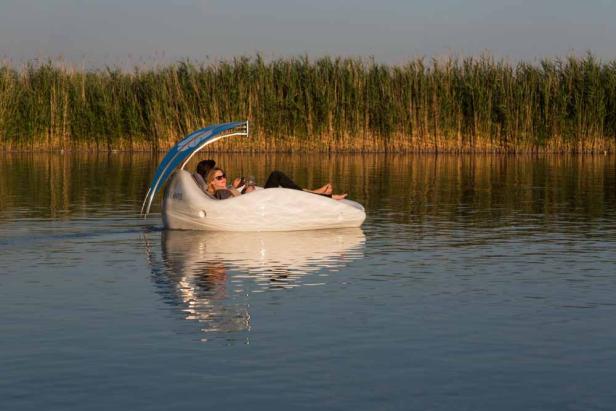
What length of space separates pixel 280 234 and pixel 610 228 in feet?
17.0

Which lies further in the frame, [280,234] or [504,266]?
[280,234]

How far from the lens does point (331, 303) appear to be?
10734 millimetres

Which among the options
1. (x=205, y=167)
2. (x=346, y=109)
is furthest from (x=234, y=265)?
(x=346, y=109)

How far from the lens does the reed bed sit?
4347 centimetres

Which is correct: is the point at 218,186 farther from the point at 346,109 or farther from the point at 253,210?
the point at 346,109

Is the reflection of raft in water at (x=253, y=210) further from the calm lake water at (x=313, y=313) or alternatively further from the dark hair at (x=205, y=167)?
the dark hair at (x=205, y=167)

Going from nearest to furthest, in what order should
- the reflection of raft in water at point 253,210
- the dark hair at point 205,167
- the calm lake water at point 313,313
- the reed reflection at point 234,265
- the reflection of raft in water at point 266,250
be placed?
the calm lake water at point 313,313 < the reed reflection at point 234,265 < the reflection of raft in water at point 266,250 < the reflection of raft in water at point 253,210 < the dark hair at point 205,167

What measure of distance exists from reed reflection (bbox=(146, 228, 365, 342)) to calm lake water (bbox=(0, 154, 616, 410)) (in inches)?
1.4

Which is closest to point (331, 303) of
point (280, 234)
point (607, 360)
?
point (607, 360)

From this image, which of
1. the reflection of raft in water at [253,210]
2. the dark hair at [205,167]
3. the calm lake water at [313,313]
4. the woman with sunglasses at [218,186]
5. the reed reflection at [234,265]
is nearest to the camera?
the calm lake water at [313,313]

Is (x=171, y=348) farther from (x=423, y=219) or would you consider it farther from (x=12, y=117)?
(x=12, y=117)

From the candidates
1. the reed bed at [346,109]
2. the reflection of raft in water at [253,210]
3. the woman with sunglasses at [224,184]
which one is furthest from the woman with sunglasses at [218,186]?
the reed bed at [346,109]

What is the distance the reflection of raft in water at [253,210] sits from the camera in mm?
16953

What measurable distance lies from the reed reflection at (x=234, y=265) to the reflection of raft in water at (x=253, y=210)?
0.16 m
